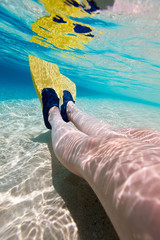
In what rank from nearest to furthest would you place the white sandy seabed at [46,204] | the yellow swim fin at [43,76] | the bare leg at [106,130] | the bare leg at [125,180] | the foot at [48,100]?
the bare leg at [125,180] → the white sandy seabed at [46,204] → the bare leg at [106,130] → the foot at [48,100] → the yellow swim fin at [43,76]

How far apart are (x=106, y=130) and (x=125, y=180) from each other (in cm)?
190

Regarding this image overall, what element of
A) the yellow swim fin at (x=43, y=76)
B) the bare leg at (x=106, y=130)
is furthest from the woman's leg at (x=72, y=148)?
the yellow swim fin at (x=43, y=76)

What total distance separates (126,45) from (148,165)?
13.8 meters

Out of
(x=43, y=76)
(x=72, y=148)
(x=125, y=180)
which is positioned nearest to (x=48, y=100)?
(x=43, y=76)

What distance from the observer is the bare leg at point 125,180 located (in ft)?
3.23

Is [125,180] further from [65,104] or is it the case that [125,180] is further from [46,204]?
[65,104]

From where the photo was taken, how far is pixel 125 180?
131 centimetres

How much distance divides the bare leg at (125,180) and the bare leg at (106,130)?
0.80m

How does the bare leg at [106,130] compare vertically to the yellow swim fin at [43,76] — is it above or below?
below

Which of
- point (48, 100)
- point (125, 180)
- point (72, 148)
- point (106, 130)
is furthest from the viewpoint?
point (48, 100)

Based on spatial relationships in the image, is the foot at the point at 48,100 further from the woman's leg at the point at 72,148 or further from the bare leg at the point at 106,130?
the woman's leg at the point at 72,148

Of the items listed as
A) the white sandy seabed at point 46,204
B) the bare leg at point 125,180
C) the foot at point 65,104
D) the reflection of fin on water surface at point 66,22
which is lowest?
the white sandy seabed at point 46,204

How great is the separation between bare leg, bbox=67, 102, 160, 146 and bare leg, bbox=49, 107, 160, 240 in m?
0.80

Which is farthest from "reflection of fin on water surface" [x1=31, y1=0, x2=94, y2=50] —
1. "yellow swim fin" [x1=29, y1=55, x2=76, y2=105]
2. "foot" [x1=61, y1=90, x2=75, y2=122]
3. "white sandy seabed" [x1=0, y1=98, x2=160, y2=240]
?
"white sandy seabed" [x1=0, y1=98, x2=160, y2=240]
